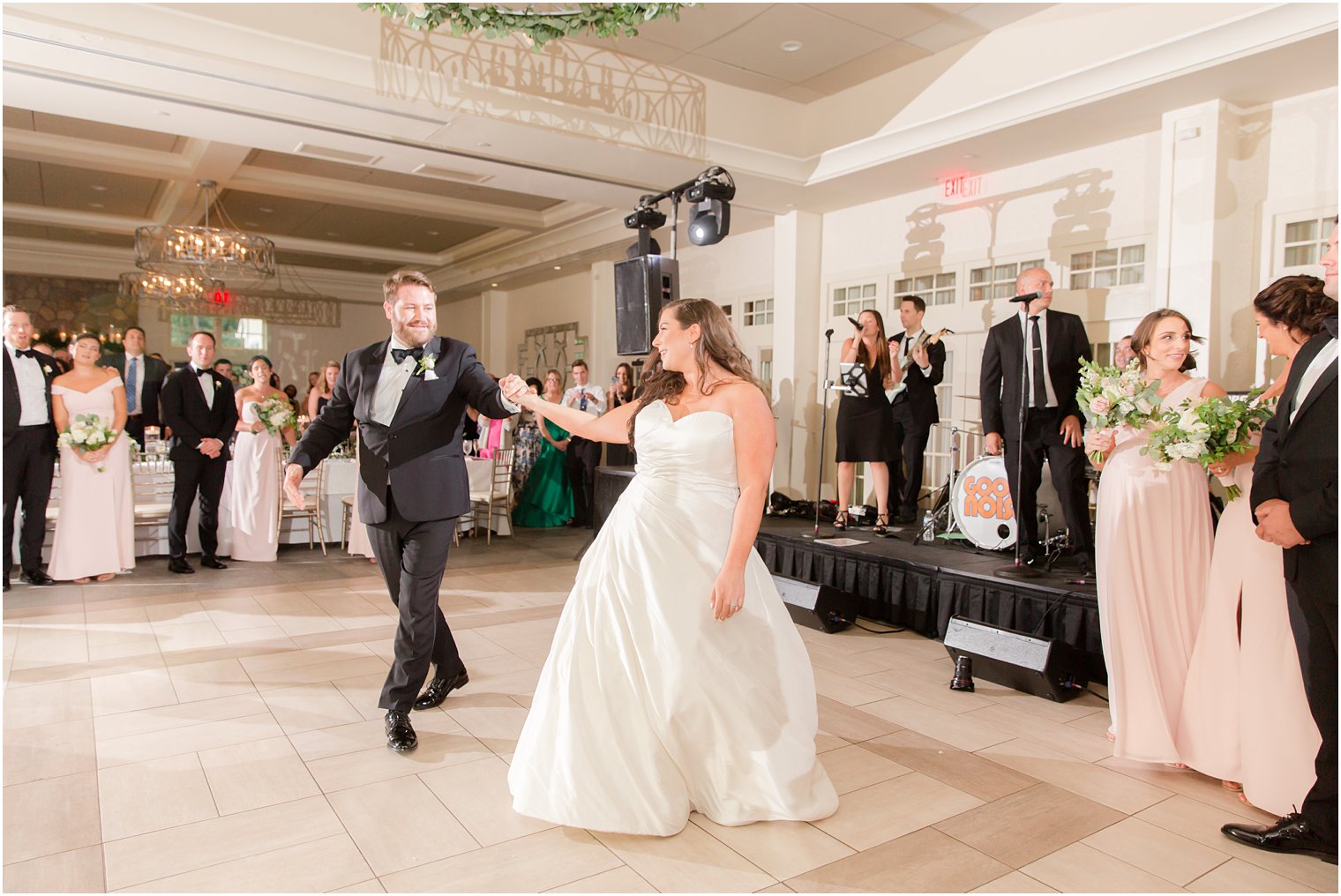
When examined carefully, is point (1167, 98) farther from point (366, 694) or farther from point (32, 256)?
point (32, 256)

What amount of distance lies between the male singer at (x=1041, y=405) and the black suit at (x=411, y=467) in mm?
3327

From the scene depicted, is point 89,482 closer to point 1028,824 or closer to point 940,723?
point 940,723

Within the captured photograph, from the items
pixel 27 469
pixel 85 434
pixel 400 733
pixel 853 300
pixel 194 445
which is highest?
pixel 853 300

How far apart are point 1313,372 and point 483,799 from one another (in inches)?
111

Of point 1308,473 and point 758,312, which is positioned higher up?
point 758,312

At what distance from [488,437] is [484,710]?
5.88 metres

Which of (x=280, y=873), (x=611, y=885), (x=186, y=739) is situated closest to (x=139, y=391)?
(x=186, y=739)

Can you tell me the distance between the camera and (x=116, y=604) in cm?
549

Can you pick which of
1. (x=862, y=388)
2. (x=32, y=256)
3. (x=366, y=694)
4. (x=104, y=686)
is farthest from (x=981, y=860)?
(x=32, y=256)

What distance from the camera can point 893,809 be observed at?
2879 millimetres

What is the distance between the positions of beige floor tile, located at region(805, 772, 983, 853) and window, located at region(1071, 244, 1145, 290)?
4978mm

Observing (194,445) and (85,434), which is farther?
(194,445)

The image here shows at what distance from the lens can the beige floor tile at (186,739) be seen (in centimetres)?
322

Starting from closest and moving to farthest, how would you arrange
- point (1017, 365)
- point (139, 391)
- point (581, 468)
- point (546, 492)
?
point (1017, 365) → point (139, 391) → point (546, 492) → point (581, 468)
